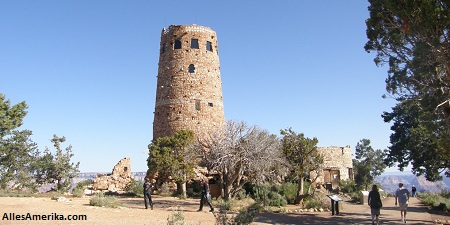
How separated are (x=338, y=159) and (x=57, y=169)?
2410 centimetres

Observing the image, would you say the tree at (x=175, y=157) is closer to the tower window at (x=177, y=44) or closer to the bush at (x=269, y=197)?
the bush at (x=269, y=197)

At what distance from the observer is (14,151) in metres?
27.1

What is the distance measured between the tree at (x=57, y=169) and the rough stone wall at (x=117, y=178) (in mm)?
1883

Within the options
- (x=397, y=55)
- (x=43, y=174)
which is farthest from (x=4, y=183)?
(x=397, y=55)

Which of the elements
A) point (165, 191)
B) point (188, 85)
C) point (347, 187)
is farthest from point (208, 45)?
point (347, 187)

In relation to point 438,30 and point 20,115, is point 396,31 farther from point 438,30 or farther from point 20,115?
point 20,115

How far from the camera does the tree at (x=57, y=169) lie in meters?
27.3

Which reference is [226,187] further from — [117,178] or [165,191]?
[117,178]

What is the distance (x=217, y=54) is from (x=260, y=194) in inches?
501

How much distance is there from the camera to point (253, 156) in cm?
2131

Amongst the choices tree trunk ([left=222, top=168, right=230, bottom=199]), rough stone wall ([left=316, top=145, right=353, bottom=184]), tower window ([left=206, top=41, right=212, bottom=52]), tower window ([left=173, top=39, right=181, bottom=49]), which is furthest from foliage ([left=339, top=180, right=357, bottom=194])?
tower window ([left=173, top=39, right=181, bottom=49])

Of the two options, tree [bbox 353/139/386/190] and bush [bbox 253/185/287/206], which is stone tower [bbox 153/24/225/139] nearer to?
bush [bbox 253/185/287/206]

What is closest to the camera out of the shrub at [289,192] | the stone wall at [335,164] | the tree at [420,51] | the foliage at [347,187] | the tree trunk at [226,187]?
the tree at [420,51]

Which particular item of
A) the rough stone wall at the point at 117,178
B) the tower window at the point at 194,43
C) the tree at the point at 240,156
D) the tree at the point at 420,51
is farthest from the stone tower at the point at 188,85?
the tree at the point at 420,51
